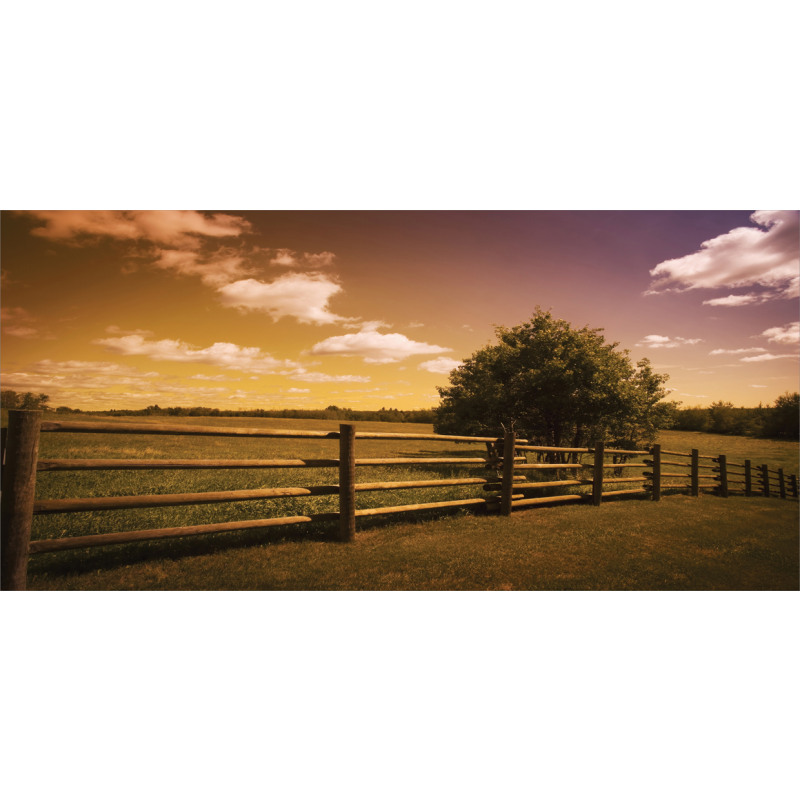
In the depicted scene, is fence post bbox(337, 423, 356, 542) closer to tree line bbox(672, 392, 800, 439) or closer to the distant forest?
the distant forest

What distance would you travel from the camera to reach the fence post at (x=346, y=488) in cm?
490

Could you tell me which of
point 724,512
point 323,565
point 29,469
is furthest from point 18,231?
point 724,512

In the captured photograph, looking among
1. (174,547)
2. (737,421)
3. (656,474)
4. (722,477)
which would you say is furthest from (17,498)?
(737,421)

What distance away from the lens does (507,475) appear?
6.86 metres

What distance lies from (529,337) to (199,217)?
13793 mm

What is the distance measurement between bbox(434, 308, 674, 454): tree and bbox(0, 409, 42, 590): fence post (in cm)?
1259

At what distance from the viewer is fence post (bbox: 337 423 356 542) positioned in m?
4.90

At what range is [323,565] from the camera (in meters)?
4.13

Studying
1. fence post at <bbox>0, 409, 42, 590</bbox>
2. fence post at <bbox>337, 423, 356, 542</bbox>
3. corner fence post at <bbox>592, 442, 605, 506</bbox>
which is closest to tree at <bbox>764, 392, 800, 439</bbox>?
corner fence post at <bbox>592, 442, 605, 506</bbox>

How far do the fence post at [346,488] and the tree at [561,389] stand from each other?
9.86 meters

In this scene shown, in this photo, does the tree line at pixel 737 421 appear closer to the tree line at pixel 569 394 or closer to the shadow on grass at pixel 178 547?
the tree line at pixel 569 394

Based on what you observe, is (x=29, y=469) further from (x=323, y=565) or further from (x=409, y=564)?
(x=409, y=564)

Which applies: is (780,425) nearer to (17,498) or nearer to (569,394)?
(569,394)

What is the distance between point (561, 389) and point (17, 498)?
1462 cm
